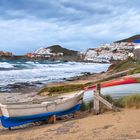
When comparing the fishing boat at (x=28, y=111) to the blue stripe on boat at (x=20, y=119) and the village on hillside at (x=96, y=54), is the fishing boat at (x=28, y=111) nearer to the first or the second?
the blue stripe on boat at (x=20, y=119)

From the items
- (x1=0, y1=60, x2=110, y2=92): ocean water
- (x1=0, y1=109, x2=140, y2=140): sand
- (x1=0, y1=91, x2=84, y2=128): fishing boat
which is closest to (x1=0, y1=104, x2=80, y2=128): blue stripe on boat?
(x1=0, y1=91, x2=84, y2=128): fishing boat

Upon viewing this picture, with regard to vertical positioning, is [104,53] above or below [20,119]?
above

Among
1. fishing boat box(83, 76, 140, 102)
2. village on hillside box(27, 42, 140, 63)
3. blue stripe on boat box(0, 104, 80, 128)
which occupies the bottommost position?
blue stripe on boat box(0, 104, 80, 128)

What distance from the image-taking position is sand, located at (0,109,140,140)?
11.5 metres

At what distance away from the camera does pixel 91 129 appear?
12.5 m

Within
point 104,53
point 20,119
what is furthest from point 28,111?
point 104,53

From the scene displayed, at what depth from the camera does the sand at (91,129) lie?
1149cm

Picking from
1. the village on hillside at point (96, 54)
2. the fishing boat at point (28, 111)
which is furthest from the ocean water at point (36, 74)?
the village on hillside at point (96, 54)

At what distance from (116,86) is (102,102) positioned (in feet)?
6.16

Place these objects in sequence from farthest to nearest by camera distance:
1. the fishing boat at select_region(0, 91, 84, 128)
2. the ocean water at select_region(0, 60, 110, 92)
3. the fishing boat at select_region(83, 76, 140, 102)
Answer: the ocean water at select_region(0, 60, 110, 92)
the fishing boat at select_region(83, 76, 140, 102)
the fishing boat at select_region(0, 91, 84, 128)

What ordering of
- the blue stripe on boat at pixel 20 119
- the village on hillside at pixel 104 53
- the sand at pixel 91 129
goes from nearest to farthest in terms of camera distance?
the sand at pixel 91 129 → the blue stripe on boat at pixel 20 119 → the village on hillside at pixel 104 53

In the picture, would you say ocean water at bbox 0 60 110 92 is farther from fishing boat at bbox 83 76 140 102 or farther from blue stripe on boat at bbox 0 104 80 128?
blue stripe on boat at bbox 0 104 80 128

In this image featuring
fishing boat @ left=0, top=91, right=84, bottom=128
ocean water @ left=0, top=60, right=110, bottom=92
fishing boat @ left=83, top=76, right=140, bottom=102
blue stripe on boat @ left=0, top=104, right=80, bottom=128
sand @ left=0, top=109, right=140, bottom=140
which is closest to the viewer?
sand @ left=0, top=109, right=140, bottom=140

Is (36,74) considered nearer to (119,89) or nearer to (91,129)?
(119,89)
